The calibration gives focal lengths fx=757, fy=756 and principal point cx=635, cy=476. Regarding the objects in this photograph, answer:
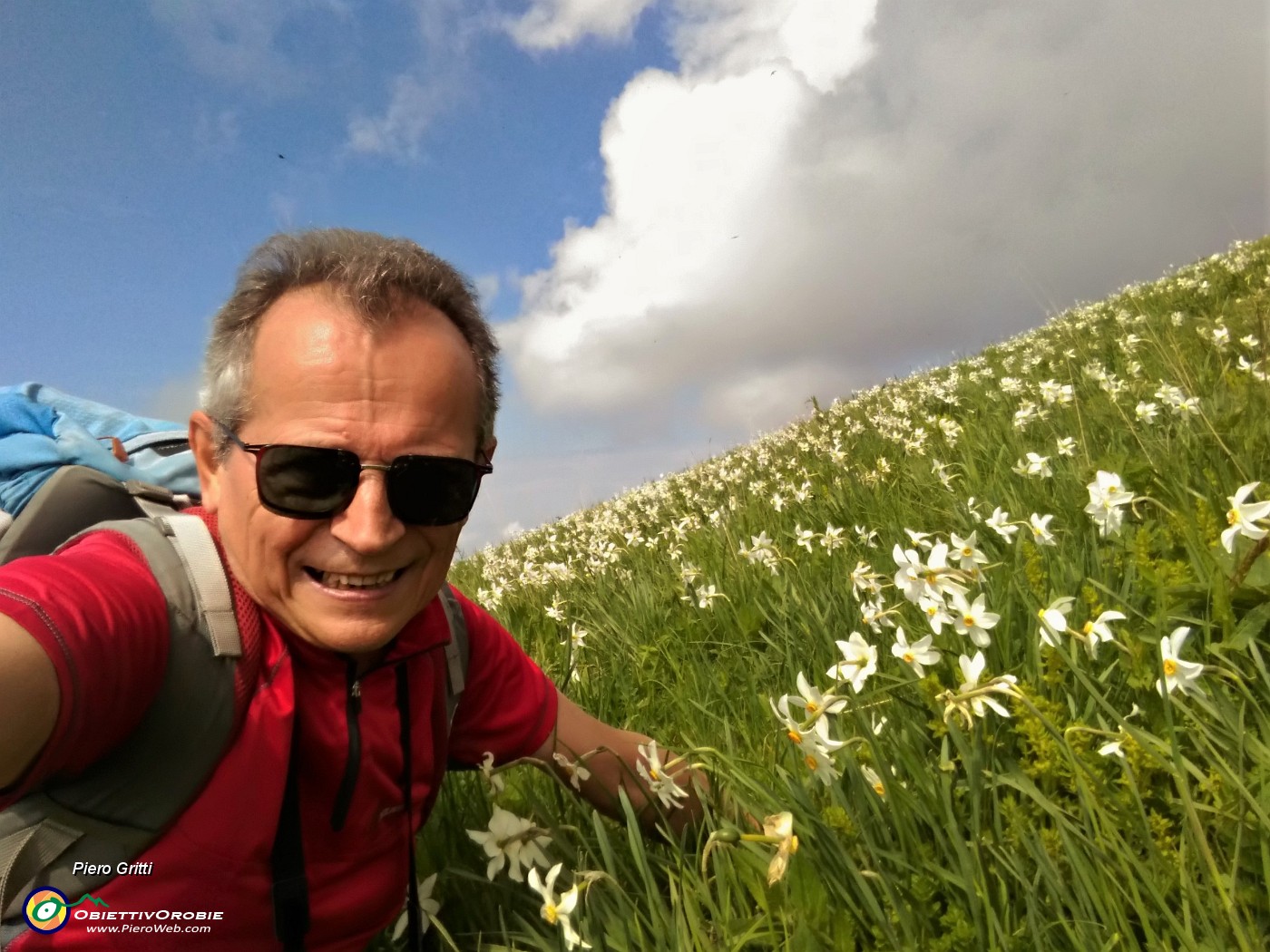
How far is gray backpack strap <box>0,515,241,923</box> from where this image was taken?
5.55 feet

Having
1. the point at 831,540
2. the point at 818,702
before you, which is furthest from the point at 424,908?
the point at 831,540

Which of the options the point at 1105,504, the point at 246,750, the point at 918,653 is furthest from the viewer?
the point at 1105,504

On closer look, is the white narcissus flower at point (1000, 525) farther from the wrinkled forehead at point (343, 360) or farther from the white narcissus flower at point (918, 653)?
the wrinkled forehead at point (343, 360)

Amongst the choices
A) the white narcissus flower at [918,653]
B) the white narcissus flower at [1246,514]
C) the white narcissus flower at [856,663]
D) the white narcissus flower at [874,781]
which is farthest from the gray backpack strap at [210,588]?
the white narcissus flower at [1246,514]

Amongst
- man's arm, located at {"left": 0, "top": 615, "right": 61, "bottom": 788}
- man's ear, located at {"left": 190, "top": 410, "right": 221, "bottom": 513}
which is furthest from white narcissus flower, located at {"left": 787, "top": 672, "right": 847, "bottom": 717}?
man's ear, located at {"left": 190, "top": 410, "right": 221, "bottom": 513}

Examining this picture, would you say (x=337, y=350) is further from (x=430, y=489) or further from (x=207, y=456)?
(x=207, y=456)

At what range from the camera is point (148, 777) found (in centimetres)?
177

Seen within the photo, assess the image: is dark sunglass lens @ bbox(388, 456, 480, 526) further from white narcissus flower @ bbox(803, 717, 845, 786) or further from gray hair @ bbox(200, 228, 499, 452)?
white narcissus flower @ bbox(803, 717, 845, 786)

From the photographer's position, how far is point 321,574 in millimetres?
2166

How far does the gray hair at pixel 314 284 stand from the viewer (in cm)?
216

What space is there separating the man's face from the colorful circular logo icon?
29.8 inches

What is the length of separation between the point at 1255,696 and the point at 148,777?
2.82 metres

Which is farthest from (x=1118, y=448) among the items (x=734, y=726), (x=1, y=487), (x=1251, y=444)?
(x=1, y=487)

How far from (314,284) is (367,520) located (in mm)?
711
